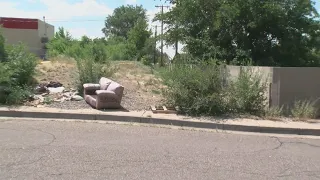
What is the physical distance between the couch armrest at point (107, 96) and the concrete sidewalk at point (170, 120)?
0.44 metres

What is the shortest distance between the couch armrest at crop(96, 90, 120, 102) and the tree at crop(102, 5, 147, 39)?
344 ft

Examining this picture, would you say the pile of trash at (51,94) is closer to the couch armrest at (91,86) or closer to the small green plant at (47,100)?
the small green plant at (47,100)

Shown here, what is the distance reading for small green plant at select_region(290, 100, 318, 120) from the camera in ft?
37.3

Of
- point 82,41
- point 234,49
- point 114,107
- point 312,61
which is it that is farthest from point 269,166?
point 82,41

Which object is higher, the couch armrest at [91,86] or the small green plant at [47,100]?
the couch armrest at [91,86]

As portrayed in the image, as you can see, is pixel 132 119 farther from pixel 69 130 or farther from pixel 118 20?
pixel 118 20

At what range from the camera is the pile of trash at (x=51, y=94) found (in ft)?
41.3

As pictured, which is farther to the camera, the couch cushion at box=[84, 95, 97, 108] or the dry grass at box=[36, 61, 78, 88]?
the dry grass at box=[36, 61, 78, 88]

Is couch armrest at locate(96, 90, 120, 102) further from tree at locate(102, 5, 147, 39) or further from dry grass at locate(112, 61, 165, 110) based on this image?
tree at locate(102, 5, 147, 39)

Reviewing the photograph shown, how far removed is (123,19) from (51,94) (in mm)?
105520

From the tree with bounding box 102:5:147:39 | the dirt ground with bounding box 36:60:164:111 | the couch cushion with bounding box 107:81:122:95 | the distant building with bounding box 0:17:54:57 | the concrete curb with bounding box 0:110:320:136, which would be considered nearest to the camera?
the concrete curb with bounding box 0:110:320:136

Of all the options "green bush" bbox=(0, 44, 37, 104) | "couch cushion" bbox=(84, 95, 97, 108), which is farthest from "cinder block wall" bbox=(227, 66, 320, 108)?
"green bush" bbox=(0, 44, 37, 104)

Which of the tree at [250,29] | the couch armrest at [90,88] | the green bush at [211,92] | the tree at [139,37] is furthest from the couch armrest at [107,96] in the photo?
the tree at [139,37]

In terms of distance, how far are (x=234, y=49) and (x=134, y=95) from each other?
361 inches
